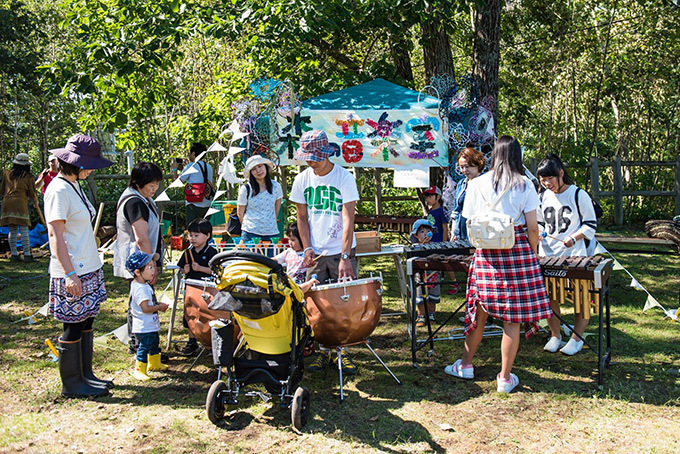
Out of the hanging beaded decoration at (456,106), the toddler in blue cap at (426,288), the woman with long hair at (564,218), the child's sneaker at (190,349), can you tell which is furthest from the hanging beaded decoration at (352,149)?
the child's sneaker at (190,349)

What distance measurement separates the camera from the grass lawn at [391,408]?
12.4 ft

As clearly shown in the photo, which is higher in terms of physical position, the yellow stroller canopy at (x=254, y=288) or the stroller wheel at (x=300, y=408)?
the yellow stroller canopy at (x=254, y=288)

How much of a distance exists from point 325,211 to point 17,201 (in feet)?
24.7

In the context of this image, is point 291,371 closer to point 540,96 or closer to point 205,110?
point 205,110

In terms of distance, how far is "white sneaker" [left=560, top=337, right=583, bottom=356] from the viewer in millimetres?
5371

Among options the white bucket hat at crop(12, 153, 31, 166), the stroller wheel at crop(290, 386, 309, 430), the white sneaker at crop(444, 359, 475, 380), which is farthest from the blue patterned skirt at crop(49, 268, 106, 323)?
the white bucket hat at crop(12, 153, 31, 166)

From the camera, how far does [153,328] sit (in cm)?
490

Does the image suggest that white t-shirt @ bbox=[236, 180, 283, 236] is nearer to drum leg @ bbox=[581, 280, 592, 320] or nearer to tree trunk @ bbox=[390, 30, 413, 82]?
drum leg @ bbox=[581, 280, 592, 320]

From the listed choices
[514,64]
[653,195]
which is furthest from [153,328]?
[514,64]

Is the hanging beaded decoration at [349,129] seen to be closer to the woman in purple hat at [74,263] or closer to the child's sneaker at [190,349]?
the child's sneaker at [190,349]

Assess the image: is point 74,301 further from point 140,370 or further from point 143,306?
point 140,370

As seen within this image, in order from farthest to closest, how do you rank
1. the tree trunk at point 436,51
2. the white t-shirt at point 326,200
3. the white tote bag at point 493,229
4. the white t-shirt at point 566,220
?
1. the tree trunk at point 436,51
2. the white t-shirt at point 566,220
3. the white t-shirt at point 326,200
4. the white tote bag at point 493,229

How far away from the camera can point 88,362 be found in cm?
470

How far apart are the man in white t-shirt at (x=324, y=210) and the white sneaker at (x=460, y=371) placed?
1135mm
